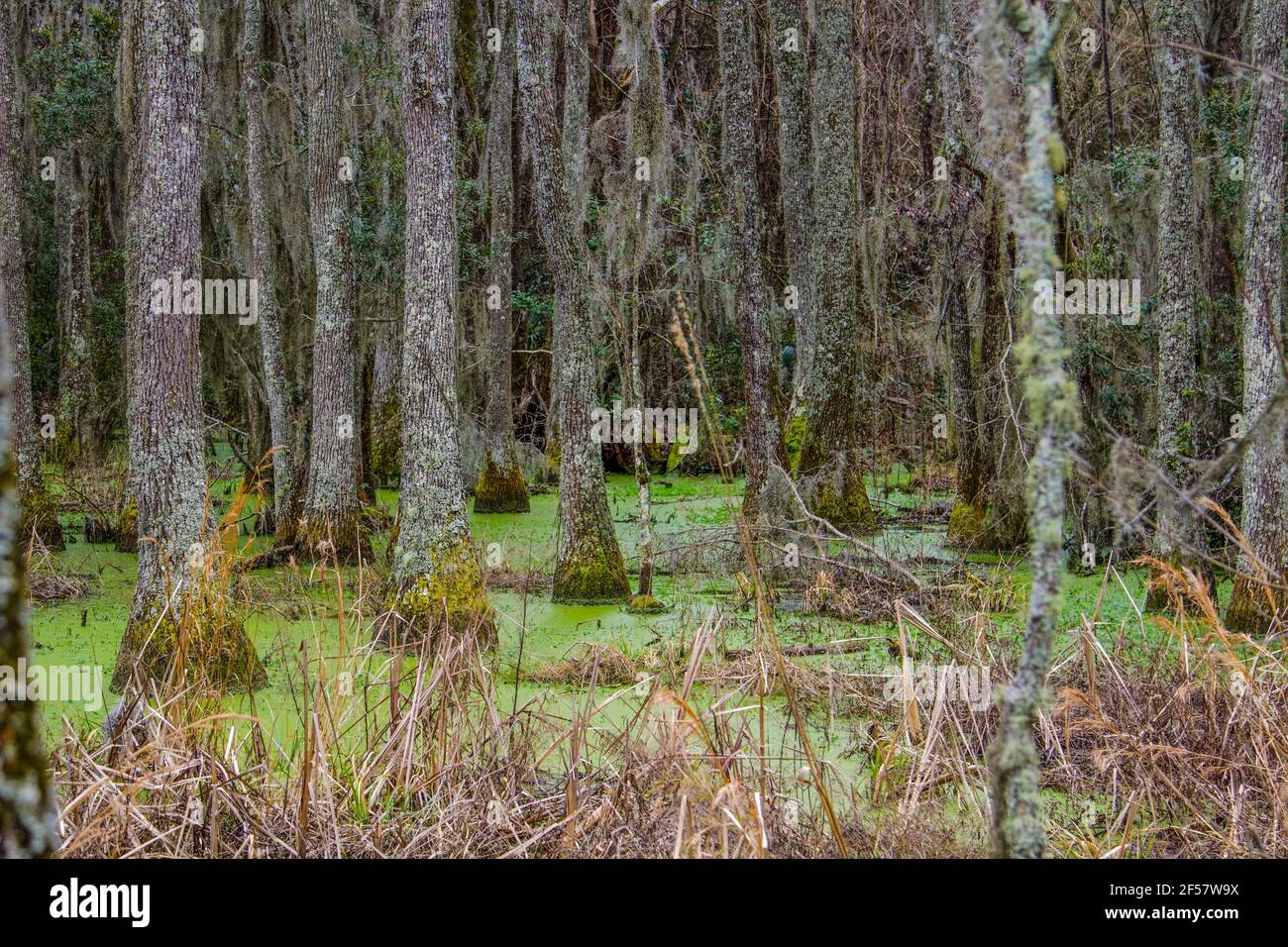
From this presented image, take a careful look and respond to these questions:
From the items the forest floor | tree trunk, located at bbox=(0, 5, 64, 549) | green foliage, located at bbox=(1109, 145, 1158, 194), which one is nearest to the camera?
the forest floor

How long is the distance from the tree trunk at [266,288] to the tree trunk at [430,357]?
4478 mm

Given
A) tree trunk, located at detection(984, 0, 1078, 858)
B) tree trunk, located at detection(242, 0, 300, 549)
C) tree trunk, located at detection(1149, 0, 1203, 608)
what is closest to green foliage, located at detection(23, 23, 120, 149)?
tree trunk, located at detection(242, 0, 300, 549)

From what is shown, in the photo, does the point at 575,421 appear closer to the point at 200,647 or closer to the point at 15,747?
the point at 200,647

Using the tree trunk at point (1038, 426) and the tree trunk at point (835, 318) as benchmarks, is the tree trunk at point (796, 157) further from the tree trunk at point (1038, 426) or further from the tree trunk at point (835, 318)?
the tree trunk at point (1038, 426)

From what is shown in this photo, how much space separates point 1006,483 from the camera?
11.0 metres

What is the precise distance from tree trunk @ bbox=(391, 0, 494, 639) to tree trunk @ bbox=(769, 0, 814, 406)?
5.08m

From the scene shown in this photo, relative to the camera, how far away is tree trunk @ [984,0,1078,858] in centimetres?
209

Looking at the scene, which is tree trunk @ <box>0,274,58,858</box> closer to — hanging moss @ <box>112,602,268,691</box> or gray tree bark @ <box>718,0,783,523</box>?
hanging moss @ <box>112,602,268,691</box>

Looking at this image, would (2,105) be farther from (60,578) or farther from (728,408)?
(728,408)

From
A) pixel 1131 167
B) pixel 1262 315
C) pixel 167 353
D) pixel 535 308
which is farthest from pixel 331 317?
pixel 1262 315

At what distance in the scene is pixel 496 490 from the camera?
14.9m

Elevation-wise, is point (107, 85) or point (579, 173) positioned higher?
point (107, 85)
